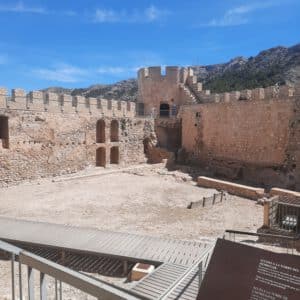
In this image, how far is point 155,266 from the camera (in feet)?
19.2

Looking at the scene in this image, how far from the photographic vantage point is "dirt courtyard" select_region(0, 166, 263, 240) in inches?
351

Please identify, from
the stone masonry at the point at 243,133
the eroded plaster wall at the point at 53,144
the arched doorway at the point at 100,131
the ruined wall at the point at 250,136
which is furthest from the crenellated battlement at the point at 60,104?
the ruined wall at the point at 250,136

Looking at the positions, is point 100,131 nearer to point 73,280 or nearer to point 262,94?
point 262,94

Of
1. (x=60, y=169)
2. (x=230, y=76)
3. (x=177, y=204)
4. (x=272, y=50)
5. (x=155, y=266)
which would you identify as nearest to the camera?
(x=155, y=266)

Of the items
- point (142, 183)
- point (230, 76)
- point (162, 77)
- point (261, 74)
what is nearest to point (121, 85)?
point (230, 76)

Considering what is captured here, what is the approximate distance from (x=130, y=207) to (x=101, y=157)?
8.59 m

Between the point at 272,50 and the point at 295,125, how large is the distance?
2129 inches

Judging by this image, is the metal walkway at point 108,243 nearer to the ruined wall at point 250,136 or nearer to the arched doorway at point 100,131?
the ruined wall at point 250,136

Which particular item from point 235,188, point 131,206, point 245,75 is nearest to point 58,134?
point 131,206

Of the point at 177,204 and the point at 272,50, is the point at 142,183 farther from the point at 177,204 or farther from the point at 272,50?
the point at 272,50

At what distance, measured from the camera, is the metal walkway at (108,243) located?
6.08 m

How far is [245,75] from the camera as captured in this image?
4928cm

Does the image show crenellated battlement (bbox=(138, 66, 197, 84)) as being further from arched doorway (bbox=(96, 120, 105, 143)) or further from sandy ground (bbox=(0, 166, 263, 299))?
sandy ground (bbox=(0, 166, 263, 299))

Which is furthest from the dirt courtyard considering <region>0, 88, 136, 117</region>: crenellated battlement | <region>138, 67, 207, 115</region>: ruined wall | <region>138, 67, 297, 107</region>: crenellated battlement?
<region>138, 67, 207, 115</region>: ruined wall
